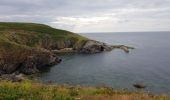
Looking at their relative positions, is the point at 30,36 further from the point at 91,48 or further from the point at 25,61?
the point at 25,61

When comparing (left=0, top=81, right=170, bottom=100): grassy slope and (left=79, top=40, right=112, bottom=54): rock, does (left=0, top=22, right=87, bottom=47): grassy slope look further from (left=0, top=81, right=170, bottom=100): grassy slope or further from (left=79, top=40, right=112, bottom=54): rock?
(left=0, top=81, right=170, bottom=100): grassy slope

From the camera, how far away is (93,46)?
556 feet

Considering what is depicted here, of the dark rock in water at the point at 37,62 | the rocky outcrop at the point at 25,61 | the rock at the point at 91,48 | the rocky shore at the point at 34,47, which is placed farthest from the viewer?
the rock at the point at 91,48

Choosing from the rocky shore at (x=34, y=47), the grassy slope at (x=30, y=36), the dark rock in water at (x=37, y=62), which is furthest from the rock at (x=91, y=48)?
the dark rock in water at (x=37, y=62)

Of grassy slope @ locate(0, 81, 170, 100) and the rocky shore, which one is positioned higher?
grassy slope @ locate(0, 81, 170, 100)

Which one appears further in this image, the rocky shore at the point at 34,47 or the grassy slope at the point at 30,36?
the grassy slope at the point at 30,36

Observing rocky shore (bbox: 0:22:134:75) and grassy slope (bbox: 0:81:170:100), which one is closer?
grassy slope (bbox: 0:81:170:100)

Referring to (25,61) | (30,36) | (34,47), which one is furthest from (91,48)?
(25,61)

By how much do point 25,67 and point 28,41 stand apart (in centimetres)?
6615

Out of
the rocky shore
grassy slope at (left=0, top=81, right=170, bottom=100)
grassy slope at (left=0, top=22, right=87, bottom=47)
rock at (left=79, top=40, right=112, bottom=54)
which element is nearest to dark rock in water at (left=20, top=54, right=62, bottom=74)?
the rocky shore

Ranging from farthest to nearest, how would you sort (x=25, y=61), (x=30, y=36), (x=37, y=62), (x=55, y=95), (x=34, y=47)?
(x=30, y=36), (x=34, y=47), (x=37, y=62), (x=25, y=61), (x=55, y=95)

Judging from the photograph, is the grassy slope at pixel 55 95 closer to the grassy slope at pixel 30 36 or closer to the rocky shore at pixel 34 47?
the rocky shore at pixel 34 47

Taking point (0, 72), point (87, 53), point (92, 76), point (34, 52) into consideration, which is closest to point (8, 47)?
point (34, 52)

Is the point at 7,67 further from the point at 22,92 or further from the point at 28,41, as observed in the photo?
the point at 22,92
